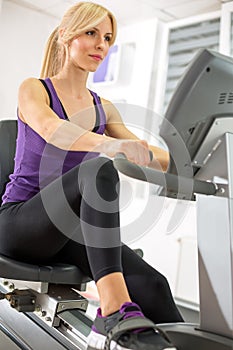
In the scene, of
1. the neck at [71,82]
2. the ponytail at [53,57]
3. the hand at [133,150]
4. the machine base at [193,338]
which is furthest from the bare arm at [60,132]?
the machine base at [193,338]

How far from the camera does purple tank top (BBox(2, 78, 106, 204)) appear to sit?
53.9 inches

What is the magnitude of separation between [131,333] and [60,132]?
53 cm

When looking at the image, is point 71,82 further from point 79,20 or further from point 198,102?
point 198,102

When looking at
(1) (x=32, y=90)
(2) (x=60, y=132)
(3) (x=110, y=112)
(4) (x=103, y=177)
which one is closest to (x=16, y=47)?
(3) (x=110, y=112)

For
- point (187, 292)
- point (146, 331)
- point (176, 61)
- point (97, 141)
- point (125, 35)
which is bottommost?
point (187, 292)

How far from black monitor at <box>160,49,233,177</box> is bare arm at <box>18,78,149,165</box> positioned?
0.09m

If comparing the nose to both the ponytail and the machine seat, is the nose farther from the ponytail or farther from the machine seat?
the machine seat

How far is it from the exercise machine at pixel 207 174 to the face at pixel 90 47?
1.72ft

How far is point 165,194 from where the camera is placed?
3.69 feet

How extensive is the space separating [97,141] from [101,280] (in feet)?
1.10

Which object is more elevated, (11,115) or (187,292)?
(11,115)

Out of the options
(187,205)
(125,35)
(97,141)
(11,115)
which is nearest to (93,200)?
(97,141)

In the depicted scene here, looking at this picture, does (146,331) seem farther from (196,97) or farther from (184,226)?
(184,226)

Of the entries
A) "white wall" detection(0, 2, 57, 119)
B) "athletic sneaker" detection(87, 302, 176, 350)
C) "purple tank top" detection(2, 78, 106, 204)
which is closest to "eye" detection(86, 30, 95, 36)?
"purple tank top" detection(2, 78, 106, 204)
